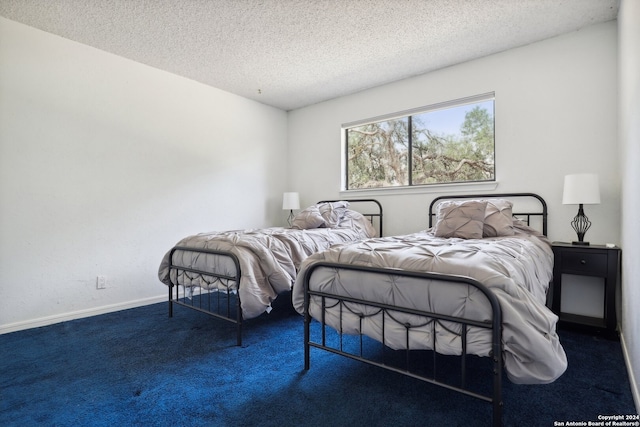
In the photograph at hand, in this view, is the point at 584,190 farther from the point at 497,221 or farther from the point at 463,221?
the point at 463,221

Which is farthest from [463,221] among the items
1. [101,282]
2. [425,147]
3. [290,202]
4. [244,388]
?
[101,282]

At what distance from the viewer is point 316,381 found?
1.75 metres

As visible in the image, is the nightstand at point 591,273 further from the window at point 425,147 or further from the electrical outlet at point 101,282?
the electrical outlet at point 101,282

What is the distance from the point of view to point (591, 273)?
2.40m

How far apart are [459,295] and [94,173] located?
10.6ft

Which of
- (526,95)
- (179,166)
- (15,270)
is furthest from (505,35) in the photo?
(15,270)

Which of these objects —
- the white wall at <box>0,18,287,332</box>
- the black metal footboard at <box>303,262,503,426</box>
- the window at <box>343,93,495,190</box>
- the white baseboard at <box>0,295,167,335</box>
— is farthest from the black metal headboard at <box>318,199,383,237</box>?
the white baseboard at <box>0,295,167,335</box>

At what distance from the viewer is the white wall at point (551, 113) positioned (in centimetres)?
263

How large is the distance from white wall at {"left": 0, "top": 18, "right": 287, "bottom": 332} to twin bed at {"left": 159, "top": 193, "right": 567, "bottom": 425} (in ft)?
2.33

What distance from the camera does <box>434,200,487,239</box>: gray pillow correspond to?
256 cm

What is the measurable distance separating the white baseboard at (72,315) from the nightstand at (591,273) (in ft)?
12.0

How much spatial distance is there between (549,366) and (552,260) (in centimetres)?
158

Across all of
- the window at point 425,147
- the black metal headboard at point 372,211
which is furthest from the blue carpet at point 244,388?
the black metal headboard at point 372,211

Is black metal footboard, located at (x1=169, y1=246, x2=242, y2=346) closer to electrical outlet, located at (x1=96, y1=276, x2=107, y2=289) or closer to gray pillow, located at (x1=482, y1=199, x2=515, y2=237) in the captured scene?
electrical outlet, located at (x1=96, y1=276, x2=107, y2=289)
